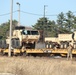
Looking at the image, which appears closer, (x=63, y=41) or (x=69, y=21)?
(x=63, y=41)

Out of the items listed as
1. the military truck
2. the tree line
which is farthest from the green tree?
the military truck

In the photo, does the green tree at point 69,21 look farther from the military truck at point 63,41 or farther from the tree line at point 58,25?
the military truck at point 63,41

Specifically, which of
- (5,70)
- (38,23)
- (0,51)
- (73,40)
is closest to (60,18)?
(38,23)

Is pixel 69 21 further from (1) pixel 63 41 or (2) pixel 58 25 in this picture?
(1) pixel 63 41

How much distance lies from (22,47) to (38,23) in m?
65.1

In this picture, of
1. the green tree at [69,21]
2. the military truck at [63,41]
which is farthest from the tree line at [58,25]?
the military truck at [63,41]

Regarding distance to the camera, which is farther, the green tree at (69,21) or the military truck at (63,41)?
the green tree at (69,21)

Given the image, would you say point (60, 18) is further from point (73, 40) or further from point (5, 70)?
point (5, 70)

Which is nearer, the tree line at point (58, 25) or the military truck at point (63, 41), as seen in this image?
the military truck at point (63, 41)

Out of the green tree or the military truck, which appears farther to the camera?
the green tree

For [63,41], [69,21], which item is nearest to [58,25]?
[69,21]

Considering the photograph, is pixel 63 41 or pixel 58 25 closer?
pixel 63 41

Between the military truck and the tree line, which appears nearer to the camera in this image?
the military truck

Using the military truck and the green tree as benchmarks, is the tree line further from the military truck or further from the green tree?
the military truck
